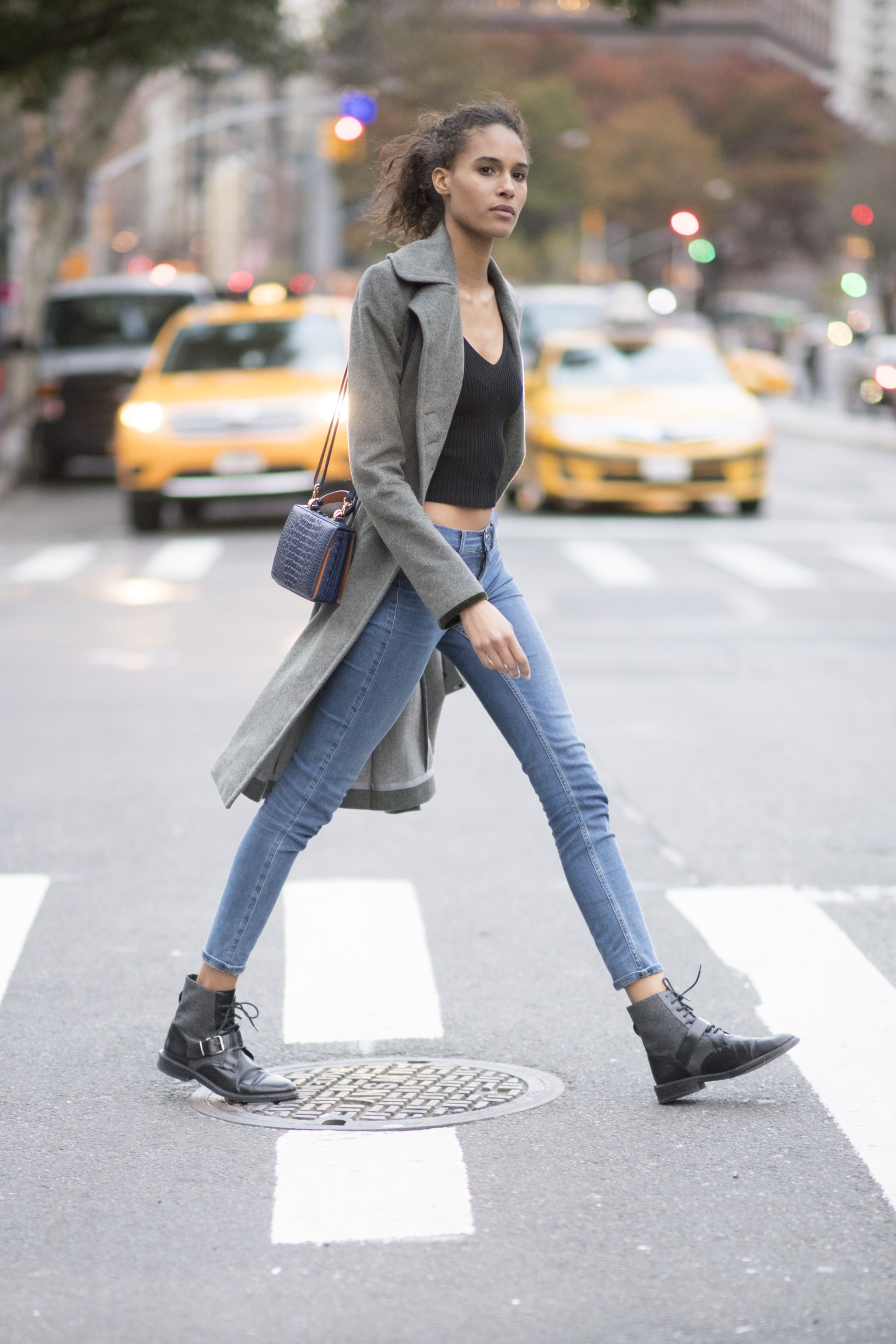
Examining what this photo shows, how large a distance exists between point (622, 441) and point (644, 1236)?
15121 mm

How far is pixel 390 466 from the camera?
406 centimetres

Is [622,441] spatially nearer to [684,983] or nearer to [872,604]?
[872,604]

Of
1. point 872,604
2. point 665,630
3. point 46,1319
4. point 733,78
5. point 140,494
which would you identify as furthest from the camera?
point 733,78

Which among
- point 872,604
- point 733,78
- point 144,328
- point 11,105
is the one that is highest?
point 733,78

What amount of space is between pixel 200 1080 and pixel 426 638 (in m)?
1.03

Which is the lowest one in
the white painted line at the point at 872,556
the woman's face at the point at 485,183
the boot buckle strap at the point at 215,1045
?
the white painted line at the point at 872,556

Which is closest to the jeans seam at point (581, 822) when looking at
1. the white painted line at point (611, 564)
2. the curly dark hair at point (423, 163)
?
the curly dark hair at point (423, 163)

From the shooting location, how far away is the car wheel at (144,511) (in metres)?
17.2

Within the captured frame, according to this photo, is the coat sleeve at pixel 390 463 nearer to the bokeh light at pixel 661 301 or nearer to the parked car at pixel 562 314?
the parked car at pixel 562 314

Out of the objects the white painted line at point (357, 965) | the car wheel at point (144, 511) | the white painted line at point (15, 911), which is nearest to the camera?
the white painted line at point (357, 965)

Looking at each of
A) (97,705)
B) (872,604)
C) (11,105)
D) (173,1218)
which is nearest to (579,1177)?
(173,1218)

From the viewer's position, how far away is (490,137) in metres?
4.18

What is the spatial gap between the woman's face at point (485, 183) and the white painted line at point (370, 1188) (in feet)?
5.88

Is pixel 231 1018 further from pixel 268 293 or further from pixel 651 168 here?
pixel 651 168
